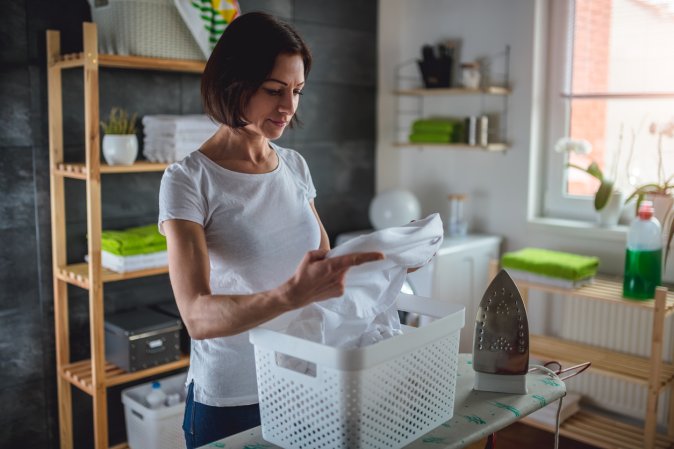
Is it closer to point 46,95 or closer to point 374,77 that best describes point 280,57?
point 46,95

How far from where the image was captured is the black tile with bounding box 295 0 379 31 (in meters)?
3.27

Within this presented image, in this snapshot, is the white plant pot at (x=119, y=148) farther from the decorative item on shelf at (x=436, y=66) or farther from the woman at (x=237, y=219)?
the decorative item on shelf at (x=436, y=66)

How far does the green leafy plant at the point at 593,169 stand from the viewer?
9.74 ft

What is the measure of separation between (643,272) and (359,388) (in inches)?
72.1

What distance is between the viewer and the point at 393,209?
11.0ft

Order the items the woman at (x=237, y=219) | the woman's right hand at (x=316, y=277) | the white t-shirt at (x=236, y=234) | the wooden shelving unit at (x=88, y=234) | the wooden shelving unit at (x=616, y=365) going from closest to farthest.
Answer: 1. the woman's right hand at (x=316, y=277)
2. the woman at (x=237, y=219)
3. the white t-shirt at (x=236, y=234)
4. the wooden shelving unit at (x=88, y=234)
5. the wooden shelving unit at (x=616, y=365)

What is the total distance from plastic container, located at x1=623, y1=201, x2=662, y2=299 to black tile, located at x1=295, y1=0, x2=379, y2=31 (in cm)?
157

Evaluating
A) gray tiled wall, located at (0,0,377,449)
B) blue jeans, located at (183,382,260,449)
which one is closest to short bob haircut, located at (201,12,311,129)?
blue jeans, located at (183,382,260,449)

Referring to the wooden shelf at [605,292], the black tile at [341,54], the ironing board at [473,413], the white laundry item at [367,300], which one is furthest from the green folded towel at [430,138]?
the white laundry item at [367,300]

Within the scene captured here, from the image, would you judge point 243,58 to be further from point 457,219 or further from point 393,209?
point 457,219

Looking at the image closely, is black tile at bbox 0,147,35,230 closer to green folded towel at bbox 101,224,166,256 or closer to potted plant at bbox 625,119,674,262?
green folded towel at bbox 101,224,166,256

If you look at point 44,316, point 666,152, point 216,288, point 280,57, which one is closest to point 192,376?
point 216,288

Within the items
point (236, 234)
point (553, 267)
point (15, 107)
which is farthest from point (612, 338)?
point (15, 107)

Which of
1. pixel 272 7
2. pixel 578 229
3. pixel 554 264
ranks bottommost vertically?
pixel 554 264
